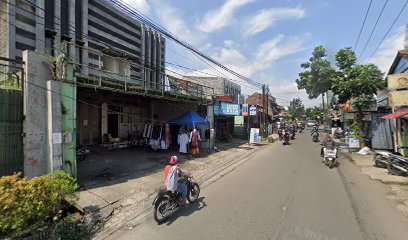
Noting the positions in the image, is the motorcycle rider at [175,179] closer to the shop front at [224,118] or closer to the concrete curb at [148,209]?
the concrete curb at [148,209]

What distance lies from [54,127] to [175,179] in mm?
4289

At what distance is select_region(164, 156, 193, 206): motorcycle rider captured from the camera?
5.55 metres

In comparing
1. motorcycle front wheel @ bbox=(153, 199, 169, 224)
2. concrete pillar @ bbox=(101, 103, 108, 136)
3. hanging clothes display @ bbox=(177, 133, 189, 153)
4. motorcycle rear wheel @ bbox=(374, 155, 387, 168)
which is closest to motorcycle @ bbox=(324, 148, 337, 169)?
motorcycle rear wheel @ bbox=(374, 155, 387, 168)

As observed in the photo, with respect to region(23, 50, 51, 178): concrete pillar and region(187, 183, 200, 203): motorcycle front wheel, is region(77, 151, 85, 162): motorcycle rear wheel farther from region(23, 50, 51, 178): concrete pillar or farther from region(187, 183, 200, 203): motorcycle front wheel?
region(187, 183, 200, 203): motorcycle front wheel

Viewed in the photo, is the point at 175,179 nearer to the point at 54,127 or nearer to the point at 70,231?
the point at 70,231

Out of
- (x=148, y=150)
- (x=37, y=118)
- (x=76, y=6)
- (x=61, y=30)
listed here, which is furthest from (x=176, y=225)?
(x=76, y=6)

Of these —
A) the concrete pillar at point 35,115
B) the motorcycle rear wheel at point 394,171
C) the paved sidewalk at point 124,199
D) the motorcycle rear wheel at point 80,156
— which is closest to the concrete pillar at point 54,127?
the concrete pillar at point 35,115

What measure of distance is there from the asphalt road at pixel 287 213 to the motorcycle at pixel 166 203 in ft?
0.60

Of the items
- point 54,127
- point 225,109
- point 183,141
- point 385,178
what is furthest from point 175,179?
point 225,109

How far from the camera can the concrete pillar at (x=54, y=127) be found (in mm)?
6625

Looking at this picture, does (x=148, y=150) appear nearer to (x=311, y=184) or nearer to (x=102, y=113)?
(x=102, y=113)

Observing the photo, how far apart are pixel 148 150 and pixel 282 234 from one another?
11.4 m

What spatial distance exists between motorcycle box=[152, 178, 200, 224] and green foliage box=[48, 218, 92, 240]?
4.91 ft

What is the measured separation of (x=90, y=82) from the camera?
830 cm
